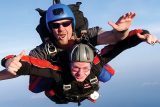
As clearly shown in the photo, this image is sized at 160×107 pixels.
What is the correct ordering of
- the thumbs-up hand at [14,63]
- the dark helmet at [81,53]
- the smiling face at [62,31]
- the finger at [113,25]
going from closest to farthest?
the thumbs-up hand at [14,63] < the finger at [113,25] < the dark helmet at [81,53] < the smiling face at [62,31]

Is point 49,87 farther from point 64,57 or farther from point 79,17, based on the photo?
point 79,17

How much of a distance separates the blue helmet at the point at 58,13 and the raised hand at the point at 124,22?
4.03 feet

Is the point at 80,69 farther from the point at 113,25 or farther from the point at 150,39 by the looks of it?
the point at 150,39

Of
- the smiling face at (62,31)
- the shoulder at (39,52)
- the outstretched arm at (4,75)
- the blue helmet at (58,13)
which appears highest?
the blue helmet at (58,13)

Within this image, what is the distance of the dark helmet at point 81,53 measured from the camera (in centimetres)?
701

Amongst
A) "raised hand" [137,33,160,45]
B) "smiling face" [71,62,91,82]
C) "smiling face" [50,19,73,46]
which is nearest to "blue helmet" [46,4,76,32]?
"smiling face" [50,19,73,46]

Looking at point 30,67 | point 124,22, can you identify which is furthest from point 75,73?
point 124,22

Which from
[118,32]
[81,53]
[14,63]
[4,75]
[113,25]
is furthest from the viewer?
[4,75]

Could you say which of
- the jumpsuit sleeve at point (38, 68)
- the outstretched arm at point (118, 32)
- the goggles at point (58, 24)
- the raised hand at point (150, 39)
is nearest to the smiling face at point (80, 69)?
the jumpsuit sleeve at point (38, 68)

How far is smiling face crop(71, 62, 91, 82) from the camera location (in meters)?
7.04

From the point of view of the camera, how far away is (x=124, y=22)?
6.66 m

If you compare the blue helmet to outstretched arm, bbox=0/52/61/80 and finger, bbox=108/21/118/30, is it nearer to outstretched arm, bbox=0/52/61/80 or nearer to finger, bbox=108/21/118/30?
outstretched arm, bbox=0/52/61/80

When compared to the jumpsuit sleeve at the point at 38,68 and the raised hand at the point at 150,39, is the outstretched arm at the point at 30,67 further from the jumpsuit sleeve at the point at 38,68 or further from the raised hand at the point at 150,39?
the raised hand at the point at 150,39

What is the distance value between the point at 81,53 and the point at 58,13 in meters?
1.01
